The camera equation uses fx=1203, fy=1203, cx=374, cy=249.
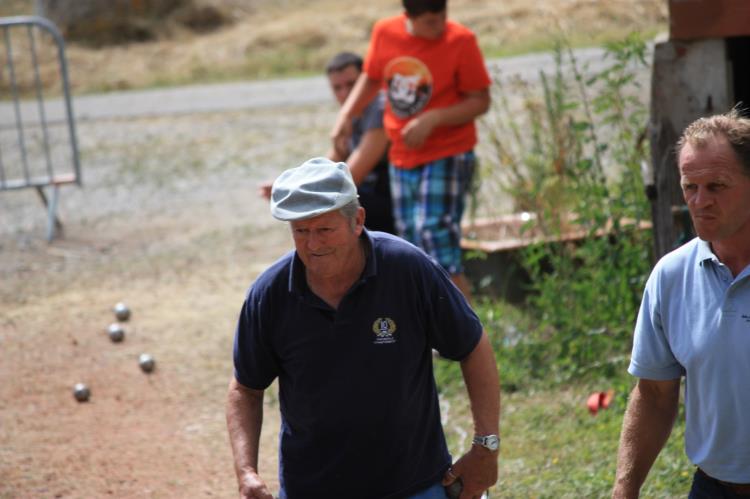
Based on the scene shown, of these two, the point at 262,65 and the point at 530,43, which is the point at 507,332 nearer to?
the point at 530,43

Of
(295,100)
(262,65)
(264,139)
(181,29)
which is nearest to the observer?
(264,139)

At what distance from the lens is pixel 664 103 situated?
5.84m

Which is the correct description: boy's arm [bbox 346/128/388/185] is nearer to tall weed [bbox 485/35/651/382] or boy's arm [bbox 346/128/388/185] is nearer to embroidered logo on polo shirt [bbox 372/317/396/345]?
tall weed [bbox 485/35/651/382]

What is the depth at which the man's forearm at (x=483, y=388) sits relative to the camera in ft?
11.9

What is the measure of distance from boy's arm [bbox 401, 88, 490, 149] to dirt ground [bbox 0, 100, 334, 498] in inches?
63.9

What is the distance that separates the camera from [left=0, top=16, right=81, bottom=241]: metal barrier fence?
36.2 feet

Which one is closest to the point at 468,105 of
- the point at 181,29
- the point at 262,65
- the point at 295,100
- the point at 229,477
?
the point at 229,477

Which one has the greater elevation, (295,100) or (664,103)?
→ (664,103)

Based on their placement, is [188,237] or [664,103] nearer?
[664,103]

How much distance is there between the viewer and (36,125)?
17469mm

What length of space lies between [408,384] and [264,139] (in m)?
11.3

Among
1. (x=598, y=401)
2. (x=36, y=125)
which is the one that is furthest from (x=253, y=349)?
(x=36, y=125)

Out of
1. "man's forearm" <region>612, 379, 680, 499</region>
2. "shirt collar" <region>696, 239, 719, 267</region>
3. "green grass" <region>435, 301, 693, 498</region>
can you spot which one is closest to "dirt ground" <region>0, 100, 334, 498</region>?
"green grass" <region>435, 301, 693, 498</region>

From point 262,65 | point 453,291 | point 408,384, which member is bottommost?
point 262,65
